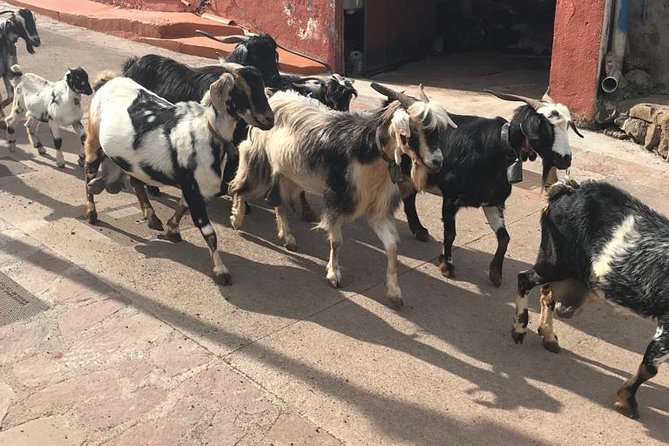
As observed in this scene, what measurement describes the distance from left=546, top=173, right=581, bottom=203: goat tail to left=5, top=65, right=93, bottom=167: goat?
4.65 m

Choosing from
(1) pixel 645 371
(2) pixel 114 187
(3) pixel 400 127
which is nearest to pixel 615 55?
(3) pixel 400 127

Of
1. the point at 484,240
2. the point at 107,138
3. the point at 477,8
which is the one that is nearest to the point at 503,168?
the point at 484,240

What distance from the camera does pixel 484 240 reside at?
5824 millimetres

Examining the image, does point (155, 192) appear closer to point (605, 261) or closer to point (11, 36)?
point (11, 36)

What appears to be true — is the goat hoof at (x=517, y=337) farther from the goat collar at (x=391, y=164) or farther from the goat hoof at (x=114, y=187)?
the goat hoof at (x=114, y=187)

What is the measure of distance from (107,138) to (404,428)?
3.19 m

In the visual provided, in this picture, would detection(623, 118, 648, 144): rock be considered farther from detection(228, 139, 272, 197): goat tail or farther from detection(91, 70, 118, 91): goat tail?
detection(91, 70, 118, 91): goat tail

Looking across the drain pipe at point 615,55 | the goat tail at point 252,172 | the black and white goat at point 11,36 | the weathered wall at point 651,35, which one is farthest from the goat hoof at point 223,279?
the weathered wall at point 651,35

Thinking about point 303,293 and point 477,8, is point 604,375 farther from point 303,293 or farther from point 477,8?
point 477,8

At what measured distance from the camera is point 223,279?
4922 mm

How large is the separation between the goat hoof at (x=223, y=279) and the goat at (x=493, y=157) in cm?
153

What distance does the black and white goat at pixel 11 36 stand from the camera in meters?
7.88

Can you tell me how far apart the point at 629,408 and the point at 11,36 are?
303 inches

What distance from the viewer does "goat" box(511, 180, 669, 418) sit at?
3527 mm
